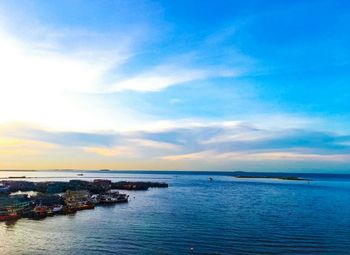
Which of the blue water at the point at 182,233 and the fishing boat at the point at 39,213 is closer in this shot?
the blue water at the point at 182,233

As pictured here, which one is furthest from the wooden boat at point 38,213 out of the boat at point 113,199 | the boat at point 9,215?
the boat at point 113,199

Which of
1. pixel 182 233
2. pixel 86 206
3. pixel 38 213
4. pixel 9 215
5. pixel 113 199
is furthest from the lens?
pixel 113 199

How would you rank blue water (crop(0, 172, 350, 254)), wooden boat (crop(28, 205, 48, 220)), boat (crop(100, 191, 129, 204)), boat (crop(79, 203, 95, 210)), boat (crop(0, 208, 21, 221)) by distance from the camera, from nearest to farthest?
blue water (crop(0, 172, 350, 254)), boat (crop(0, 208, 21, 221)), wooden boat (crop(28, 205, 48, 220)), boat (crop(79, 203, 95, 210)), boat (crop(100, 191, 129, 204))

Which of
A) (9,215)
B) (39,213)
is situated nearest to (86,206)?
(39,213)

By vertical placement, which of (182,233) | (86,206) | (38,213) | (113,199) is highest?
(113,199)

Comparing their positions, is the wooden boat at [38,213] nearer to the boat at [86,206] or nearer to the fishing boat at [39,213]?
the fishing boat at [39,213]

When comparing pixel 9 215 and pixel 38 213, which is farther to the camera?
pixel 38 213

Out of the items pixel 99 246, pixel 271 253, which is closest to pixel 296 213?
pixel 271 253

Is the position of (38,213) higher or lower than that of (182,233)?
higher

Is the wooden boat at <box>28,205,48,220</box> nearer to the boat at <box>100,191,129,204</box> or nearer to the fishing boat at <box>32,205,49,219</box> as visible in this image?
the fishing boat at <box>32,205,49,219</box>

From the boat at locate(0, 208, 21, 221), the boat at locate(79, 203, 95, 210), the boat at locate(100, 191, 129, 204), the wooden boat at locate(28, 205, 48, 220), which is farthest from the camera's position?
the boat at locate(100, 191, 129, 204)

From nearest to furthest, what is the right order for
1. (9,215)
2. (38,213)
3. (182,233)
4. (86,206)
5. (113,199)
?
(182,233) < (9,215) < (38,213) < (86,206) < (113,199)

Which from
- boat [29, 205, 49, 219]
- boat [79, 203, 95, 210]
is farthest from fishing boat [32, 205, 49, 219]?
boat [79, 203, 95, 210]

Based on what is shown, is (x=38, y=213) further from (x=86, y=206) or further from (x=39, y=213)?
(x=86, y=206)
